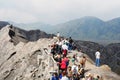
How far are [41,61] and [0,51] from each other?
24.1 meters

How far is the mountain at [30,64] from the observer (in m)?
47.5

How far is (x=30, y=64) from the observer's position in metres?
59.0

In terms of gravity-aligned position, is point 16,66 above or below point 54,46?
below

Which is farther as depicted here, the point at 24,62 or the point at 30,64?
the point at 24,62

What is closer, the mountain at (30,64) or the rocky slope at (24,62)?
the mountain at (30,64)

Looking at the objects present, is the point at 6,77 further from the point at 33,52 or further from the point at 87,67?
the point at 87,67

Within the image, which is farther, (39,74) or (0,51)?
(0,51)

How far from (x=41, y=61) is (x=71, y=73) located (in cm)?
1686

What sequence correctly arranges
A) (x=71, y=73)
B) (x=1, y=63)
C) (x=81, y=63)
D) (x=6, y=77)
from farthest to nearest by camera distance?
(x=1, y=63) → (x=6, y=77) → (x=81, y=63) → (x=71, y=73)

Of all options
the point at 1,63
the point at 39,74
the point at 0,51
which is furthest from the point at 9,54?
the point at 39,74

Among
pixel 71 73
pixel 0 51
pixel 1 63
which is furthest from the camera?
pixel 0 51

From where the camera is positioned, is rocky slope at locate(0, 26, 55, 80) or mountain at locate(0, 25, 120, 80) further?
rocky slope at locate(0, 26, 55, 80)

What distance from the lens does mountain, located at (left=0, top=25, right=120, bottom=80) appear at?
47469 mm

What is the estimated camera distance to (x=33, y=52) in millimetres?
62500
